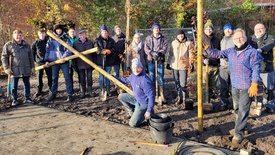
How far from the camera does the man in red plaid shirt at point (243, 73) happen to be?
3410mm

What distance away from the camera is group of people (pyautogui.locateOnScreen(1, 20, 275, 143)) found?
11.8 ft

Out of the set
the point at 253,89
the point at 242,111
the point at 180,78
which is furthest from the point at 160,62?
the point at 253,89

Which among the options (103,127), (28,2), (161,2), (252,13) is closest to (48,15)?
(28,2)

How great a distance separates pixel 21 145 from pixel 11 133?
0.69 meters

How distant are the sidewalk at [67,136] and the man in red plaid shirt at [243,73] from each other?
25.9 inches

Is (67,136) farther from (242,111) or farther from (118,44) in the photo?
(118,44)

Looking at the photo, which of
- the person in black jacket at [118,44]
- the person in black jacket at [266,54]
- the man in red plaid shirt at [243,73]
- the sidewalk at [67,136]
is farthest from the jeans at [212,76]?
the person in black jacket at [118,44]

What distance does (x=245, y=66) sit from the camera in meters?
3.52

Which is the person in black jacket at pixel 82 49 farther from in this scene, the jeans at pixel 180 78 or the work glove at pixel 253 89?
the work glove at pixel 253 89

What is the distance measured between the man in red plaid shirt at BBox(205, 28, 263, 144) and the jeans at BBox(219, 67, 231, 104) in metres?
1.42

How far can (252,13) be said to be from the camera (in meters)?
15.3

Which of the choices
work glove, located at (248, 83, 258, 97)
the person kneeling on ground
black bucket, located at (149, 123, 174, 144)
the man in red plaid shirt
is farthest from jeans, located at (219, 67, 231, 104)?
black bucket, located at (149, 123, 174, 144)

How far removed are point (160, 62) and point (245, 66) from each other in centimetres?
250

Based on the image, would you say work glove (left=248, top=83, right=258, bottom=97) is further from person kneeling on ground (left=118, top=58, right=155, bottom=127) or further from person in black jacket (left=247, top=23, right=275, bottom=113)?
person kneeling on ground (left=118, top=58, right=155, bottom=127)
